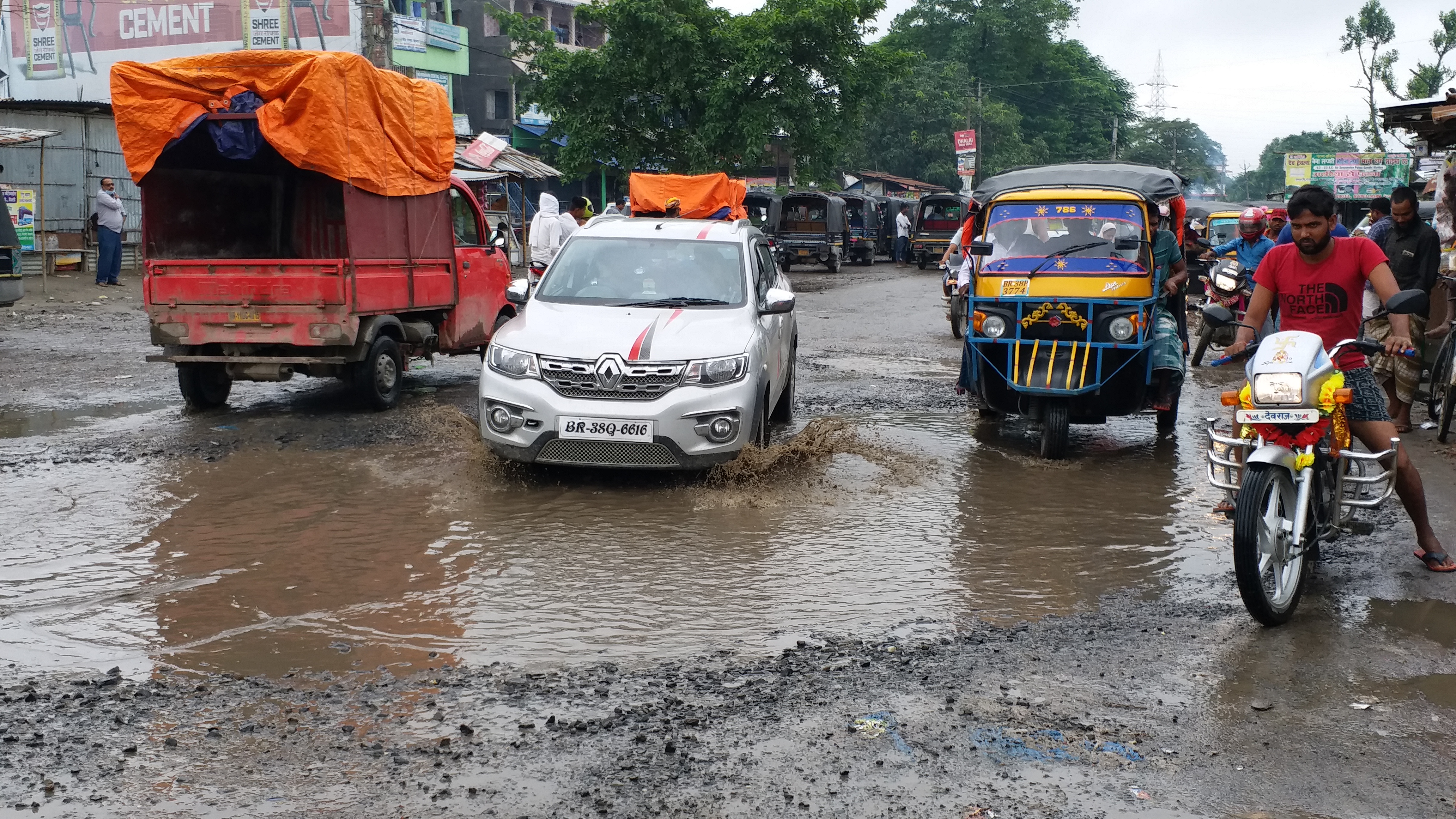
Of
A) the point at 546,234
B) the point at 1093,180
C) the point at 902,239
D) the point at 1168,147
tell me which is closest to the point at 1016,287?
the point at 1093,180

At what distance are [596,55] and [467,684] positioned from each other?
112ft

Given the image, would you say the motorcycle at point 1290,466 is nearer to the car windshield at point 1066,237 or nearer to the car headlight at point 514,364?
the car windshield at point 1066,237

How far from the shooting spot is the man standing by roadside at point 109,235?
21688 millimetres

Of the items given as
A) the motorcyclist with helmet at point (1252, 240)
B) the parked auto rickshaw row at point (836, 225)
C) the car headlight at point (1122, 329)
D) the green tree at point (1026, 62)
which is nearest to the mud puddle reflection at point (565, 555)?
the car headlight at point (1122, 329)

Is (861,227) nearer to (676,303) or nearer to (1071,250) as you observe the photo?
(1071,250)

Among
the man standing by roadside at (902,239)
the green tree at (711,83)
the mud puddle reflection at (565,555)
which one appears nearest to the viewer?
the mud puddle reflection at (565,555)

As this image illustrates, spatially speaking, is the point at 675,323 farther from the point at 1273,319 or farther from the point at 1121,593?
the point at 1273,319

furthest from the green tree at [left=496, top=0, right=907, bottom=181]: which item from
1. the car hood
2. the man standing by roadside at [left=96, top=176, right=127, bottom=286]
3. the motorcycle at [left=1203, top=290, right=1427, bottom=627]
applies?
the motorcycle at [left=1203, top=290, right=1427, bottom=627]

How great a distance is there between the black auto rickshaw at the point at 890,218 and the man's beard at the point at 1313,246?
3604 centimetres

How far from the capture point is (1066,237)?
934cm

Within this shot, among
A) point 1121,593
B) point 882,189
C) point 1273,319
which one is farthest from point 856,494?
point 882,189

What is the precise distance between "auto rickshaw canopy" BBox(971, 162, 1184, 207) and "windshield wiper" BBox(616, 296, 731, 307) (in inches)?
105

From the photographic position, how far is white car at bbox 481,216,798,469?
7.46 m

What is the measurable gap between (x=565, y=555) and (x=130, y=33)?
133 ft
